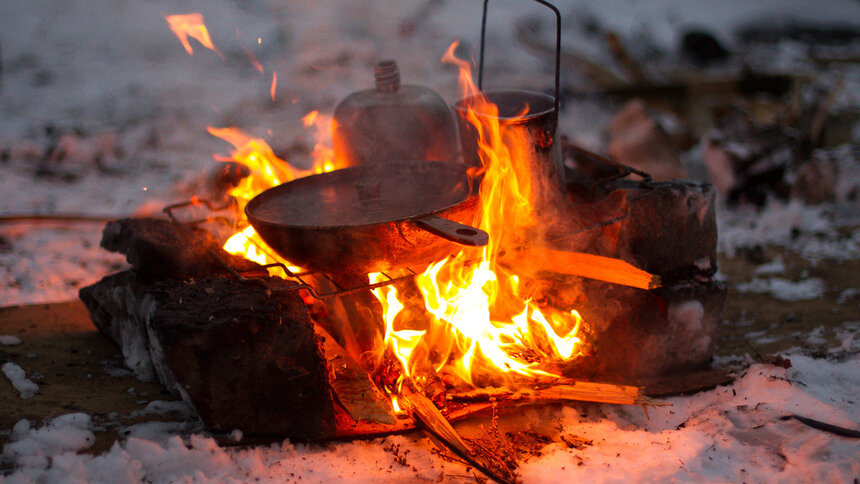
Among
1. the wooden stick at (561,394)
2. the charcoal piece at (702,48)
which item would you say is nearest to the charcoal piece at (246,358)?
the wooden stick at (561,394)

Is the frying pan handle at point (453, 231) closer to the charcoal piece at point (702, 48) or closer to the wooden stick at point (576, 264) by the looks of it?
the wooden stick at point (576, 264)

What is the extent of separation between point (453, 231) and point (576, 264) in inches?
42.9

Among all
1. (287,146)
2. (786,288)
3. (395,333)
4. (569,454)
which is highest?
(287,146)

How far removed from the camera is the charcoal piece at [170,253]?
3.20m

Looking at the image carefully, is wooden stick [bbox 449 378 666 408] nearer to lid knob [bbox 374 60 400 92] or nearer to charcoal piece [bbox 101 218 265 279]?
charcoal piece [bbox 101 218 265 279]

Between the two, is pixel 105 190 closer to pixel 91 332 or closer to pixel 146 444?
pixel 91 332

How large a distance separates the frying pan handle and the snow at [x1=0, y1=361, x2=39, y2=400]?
209 centimetres

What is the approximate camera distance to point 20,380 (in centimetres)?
309

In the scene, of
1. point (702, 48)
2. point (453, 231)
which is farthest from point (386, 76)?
point (702, 48)

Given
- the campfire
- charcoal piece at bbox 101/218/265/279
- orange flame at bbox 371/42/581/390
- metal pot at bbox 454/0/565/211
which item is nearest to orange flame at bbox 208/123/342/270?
the campfire

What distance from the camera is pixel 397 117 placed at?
396 cm

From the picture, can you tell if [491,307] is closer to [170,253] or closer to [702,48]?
[170,253]

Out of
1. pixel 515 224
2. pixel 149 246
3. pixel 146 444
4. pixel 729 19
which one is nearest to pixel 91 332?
pixel 149 246

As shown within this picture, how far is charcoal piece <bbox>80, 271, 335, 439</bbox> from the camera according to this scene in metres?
2.61
